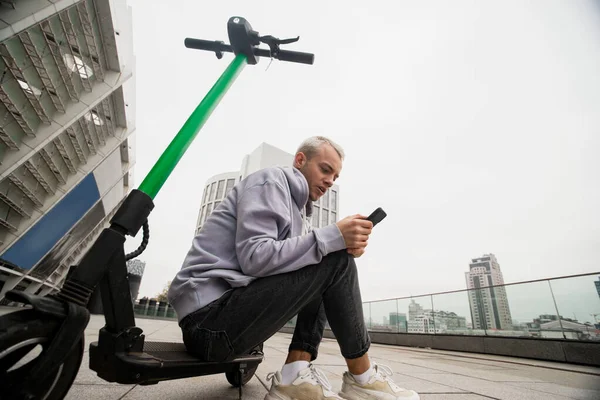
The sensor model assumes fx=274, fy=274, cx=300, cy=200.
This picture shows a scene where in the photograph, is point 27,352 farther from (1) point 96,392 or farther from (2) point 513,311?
(2) point 513,311

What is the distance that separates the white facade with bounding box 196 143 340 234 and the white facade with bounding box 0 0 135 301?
11586 mm

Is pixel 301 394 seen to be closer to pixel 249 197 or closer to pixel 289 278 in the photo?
pixel 289 278

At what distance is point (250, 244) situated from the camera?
1.04m

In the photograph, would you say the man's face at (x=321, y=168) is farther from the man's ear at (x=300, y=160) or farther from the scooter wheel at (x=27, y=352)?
the scooter wheel at (x=27, y=352)

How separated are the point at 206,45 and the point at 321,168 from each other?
108 centimetres

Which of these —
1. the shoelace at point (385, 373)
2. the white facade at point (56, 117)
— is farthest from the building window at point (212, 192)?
the shoelace at point (385, 373)

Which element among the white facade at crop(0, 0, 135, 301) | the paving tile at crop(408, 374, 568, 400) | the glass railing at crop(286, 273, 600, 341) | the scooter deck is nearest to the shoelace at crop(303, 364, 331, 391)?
the scooter deck

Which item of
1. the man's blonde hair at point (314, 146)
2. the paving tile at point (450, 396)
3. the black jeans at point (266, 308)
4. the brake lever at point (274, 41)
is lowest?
the paving tile at point (450, 396)

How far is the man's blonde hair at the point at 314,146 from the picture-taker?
1494mm

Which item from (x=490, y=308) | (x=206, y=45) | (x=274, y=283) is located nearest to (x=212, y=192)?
(x=490, y=308)

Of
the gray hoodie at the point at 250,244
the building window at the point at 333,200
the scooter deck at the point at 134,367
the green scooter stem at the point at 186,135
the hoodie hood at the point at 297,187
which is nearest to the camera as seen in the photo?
the scooter deck at the point at 134,367

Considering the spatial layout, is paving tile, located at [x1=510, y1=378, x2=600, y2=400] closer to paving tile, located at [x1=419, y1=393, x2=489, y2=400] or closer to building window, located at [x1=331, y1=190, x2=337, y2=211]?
paving tile, located at [x1=419, y1=393, x2=489, y2=400]

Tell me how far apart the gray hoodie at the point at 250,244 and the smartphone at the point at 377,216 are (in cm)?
16

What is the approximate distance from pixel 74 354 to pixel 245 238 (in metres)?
0.58
